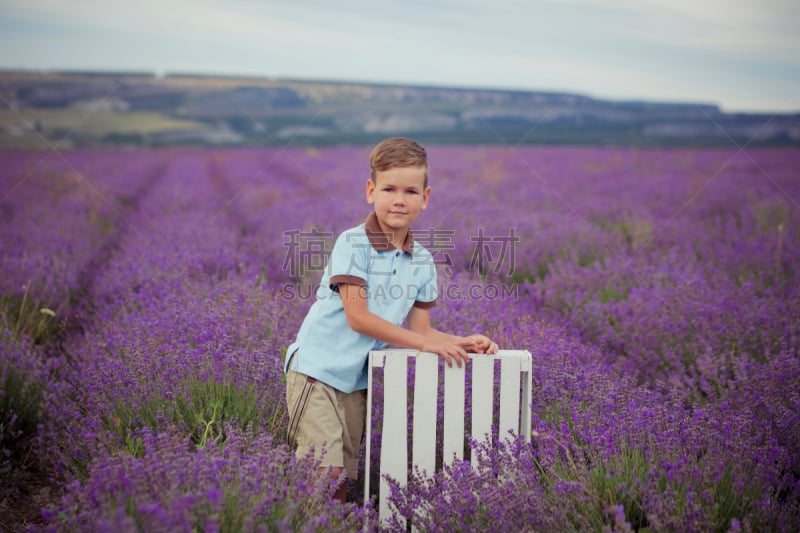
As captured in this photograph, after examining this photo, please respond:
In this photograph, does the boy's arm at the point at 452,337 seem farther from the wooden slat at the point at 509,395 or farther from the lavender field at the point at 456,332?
the lavender field at the point at 456,332

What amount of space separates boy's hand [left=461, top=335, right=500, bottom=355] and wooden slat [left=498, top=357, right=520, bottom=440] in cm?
5

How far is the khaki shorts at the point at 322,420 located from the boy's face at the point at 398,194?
2.12 feet

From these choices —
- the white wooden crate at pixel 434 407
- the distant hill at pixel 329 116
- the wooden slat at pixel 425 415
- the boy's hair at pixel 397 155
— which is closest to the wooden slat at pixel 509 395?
the white wooden crate at pixel 434 407

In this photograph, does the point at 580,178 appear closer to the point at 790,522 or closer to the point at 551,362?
the point at 551,362

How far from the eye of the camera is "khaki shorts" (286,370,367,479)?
86.4 inches

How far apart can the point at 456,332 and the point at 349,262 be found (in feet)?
4.07

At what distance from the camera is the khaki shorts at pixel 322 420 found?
2.20 metres

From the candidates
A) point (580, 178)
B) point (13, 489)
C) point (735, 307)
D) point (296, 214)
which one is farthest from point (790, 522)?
point (580, 178)

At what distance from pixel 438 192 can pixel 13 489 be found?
7.62 metres

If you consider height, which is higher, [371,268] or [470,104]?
[470,104]

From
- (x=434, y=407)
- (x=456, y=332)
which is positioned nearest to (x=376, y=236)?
(x=434, y=407)

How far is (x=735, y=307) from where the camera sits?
12.3 feet

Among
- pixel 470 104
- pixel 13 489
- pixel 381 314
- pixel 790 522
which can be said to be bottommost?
pixel 13 489

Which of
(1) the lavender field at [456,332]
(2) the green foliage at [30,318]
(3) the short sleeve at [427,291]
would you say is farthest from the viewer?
(2) the green foliage at [30,318]
